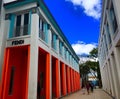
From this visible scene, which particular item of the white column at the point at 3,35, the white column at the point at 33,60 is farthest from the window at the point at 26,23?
the white column at the point at 3,35

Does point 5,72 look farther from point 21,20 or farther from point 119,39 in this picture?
point 119,39

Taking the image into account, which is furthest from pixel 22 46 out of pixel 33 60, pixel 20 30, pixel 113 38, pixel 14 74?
pixel 113 38

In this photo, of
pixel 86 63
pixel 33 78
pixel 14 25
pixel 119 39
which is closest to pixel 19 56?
pixel 14 25

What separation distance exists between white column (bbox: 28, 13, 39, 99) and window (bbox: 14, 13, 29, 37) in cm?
85

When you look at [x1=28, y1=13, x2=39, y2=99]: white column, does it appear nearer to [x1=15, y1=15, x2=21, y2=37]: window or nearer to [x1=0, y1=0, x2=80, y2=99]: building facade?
[x1=0, y1=0, x2=80, y2=99]: building facade

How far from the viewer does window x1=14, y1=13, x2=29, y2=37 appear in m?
12.0

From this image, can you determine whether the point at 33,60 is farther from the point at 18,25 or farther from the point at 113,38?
the point at 113,38

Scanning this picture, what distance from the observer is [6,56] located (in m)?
11.6

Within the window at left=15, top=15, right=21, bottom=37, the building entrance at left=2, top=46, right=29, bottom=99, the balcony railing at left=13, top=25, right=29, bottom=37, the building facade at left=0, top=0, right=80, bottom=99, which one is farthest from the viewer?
the window at left=15, top=15, right=21, bottom=37

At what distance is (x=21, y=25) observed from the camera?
12.2 metres

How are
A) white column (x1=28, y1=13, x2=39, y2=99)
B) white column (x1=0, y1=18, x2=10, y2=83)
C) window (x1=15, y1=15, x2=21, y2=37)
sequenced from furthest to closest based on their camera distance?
window (x1=15, y1=15, x2=21, y2=37)
white column (x1=0, y1=18, x2=10, y2=83)
white column (x1=28, y1=13, x2=39, y2=99)

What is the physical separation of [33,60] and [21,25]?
3515mm

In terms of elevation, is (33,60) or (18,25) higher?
(18,25)

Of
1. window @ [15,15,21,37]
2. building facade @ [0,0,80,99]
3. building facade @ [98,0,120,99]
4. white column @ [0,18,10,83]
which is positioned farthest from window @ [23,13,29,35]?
building facade @ [98,0,120,99]
